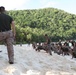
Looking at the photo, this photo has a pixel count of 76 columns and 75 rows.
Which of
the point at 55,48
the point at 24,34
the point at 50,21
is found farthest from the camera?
the point at 50,21

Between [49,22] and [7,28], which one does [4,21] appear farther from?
[49,22]

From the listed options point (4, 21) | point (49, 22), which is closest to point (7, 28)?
point (4, 21)

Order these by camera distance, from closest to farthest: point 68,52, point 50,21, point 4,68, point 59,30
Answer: point 4,68 → point 68,52 → point 59,30 → point 50,21

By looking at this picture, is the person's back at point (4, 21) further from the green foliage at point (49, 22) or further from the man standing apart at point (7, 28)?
the green foliage at point (49, 22)

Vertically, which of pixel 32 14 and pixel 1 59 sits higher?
pixel 1 59

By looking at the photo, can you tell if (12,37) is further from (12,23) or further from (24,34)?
(24,34)

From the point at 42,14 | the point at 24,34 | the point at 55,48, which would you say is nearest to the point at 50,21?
the point at 42,14

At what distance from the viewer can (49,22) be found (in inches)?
7052

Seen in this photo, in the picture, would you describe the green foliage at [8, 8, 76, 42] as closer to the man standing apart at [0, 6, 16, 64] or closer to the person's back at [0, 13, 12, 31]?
the man standing apart at [0, 6, 16, 64]

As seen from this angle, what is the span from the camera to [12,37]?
353 inches

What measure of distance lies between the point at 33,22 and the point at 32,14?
18130mm

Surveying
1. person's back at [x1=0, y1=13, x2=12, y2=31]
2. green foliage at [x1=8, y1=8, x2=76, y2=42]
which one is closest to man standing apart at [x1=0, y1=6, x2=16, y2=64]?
person's back at [x1=0, y1=13, x2=12, y2=31]

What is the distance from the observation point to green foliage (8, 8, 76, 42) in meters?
157

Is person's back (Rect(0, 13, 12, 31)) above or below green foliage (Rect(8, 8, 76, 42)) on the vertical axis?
above
